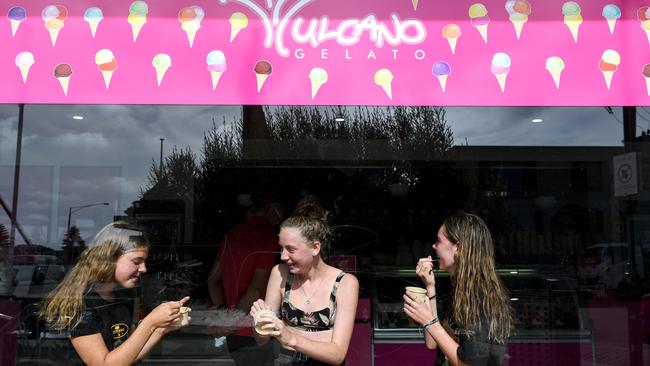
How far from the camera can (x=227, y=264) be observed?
3904 millimetres

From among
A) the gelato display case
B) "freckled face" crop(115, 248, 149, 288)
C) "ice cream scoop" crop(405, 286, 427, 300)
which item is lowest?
the gelato display case

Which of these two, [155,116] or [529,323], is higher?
[155,116]

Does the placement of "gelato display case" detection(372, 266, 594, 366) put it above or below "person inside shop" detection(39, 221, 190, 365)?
below

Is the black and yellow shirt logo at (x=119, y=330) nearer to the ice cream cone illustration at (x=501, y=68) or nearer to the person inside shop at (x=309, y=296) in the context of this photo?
the person inside shop at (x=309, y=296)

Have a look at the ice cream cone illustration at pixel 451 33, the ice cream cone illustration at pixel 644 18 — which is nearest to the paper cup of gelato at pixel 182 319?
the ice cream cone illustration at pixel 451 33

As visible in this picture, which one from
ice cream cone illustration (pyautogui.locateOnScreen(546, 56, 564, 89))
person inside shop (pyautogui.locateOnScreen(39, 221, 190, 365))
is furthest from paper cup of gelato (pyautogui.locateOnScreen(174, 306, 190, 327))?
ice cream cone illustration (pyautogui.locateOnScreen(546, 56, 564, 89))

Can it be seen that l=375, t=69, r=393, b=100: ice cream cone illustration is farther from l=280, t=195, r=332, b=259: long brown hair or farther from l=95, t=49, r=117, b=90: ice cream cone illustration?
l=95, t=49, r=117, b=90: ice cream cone illustration

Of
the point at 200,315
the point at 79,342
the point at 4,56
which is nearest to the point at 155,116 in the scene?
the point at 200,315

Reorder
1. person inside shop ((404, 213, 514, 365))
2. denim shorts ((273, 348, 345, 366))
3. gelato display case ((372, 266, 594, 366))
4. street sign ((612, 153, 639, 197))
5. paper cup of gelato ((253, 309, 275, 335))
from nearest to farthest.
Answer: paper cup of gelato ((253, 309, 275, 335)) < person inside shop ((404, 213, 514, 365)) < denim shorts ((273, 348, 345, 366)) < gelato display case ((372, 266, 594, 366)) < street sign ((612, 153, 639, 197))

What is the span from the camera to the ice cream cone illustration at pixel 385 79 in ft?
8.01

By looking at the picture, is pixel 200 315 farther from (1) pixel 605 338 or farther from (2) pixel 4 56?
(1) pixel 605 338

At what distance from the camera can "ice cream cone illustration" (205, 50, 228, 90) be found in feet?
7.98

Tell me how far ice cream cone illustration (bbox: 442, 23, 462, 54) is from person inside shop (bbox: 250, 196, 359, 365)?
0.98m

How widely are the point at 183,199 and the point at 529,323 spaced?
11.6ft
